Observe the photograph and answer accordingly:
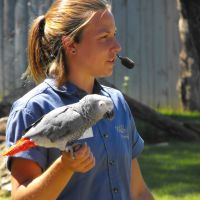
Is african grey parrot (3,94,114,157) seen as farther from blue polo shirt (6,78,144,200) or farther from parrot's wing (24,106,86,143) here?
blue polo shirt (6,78,144,200)

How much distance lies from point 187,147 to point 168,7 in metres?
4.13

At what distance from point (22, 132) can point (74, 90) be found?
0.28 m

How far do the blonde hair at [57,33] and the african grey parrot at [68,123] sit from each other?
0.47 m

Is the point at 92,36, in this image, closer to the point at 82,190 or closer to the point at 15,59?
the point at 82,190

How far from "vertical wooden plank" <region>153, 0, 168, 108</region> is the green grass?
342cm

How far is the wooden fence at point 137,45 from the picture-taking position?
11.6m

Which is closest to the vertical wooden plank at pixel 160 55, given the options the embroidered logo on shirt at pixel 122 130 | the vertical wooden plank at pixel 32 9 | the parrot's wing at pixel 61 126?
the vertical wooden plank at pixel 32 9

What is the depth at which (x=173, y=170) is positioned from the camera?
7262 mm

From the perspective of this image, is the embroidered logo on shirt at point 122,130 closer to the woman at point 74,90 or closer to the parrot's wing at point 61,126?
the woman at point 74,90

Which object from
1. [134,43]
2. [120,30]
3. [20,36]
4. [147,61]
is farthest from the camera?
[147,61]

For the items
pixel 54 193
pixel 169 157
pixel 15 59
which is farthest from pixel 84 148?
pixel 15 59

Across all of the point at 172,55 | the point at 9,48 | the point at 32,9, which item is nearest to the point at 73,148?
the point at 32,9

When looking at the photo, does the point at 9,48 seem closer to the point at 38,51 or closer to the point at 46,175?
the point at 38,51

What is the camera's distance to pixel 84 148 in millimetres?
2418
